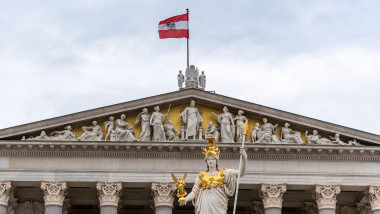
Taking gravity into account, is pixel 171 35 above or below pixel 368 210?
above

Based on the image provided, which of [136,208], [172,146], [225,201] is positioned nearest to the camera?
[225,201]

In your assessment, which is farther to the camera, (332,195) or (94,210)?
(94,210)

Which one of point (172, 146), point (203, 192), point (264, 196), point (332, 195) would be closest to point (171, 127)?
point (172, 146)

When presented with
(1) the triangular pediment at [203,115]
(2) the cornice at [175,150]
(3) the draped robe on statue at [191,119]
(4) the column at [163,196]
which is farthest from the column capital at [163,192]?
(1) the triangular pediment at [203,115]

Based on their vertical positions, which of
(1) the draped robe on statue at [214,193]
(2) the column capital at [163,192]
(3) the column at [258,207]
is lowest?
(1) the draped robe on statue at [214,193]

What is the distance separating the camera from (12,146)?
139ft

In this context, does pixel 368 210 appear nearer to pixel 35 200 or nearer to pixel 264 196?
pixel 264 196

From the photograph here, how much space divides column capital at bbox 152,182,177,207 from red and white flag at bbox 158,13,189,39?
979cm

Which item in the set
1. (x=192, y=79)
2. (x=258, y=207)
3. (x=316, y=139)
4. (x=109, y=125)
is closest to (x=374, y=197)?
(x=316, y=139)

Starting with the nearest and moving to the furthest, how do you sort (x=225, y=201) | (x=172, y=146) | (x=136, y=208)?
(x=225, y=201), (x=172, y=146), (x=136, y=208)

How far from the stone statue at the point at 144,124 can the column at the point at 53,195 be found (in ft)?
14.7

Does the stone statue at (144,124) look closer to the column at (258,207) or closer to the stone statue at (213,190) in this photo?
the column at (258,207)

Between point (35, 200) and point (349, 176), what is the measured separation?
16.0 metres

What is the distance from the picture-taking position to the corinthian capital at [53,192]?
41.7 metres
